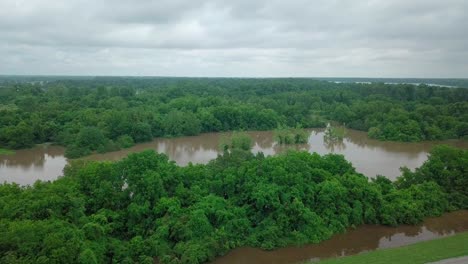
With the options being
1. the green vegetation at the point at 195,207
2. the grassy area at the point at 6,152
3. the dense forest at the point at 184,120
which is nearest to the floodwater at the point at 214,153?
the grassy area at the point at 6,152

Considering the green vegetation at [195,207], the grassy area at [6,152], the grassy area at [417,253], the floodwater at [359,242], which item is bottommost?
the floodwater at [359,242]

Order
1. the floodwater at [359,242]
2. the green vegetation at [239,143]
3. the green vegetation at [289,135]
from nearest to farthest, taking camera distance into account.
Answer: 1. the floodwater at [359,242]
2. the green vegetation at [239,143]
3. the green vegetation at [289,135]

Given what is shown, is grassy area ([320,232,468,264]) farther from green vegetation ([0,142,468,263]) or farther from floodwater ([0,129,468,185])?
floodwater ([0,129,468,185])

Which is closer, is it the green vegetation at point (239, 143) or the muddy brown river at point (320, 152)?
the muddy brown river at point (320, 152)

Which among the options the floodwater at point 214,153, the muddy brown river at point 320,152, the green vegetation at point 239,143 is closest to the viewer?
the muddy brown river at point 320,152

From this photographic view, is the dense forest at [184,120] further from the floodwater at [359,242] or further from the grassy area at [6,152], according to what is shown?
the floodwater at [359,242]

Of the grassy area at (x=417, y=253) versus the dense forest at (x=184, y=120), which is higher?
the dense forest at (x=184, y=120)

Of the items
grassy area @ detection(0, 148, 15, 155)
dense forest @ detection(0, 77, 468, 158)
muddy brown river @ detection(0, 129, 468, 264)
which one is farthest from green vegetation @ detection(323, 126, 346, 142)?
grassy area @ detection(0, 148, 15, 155)
